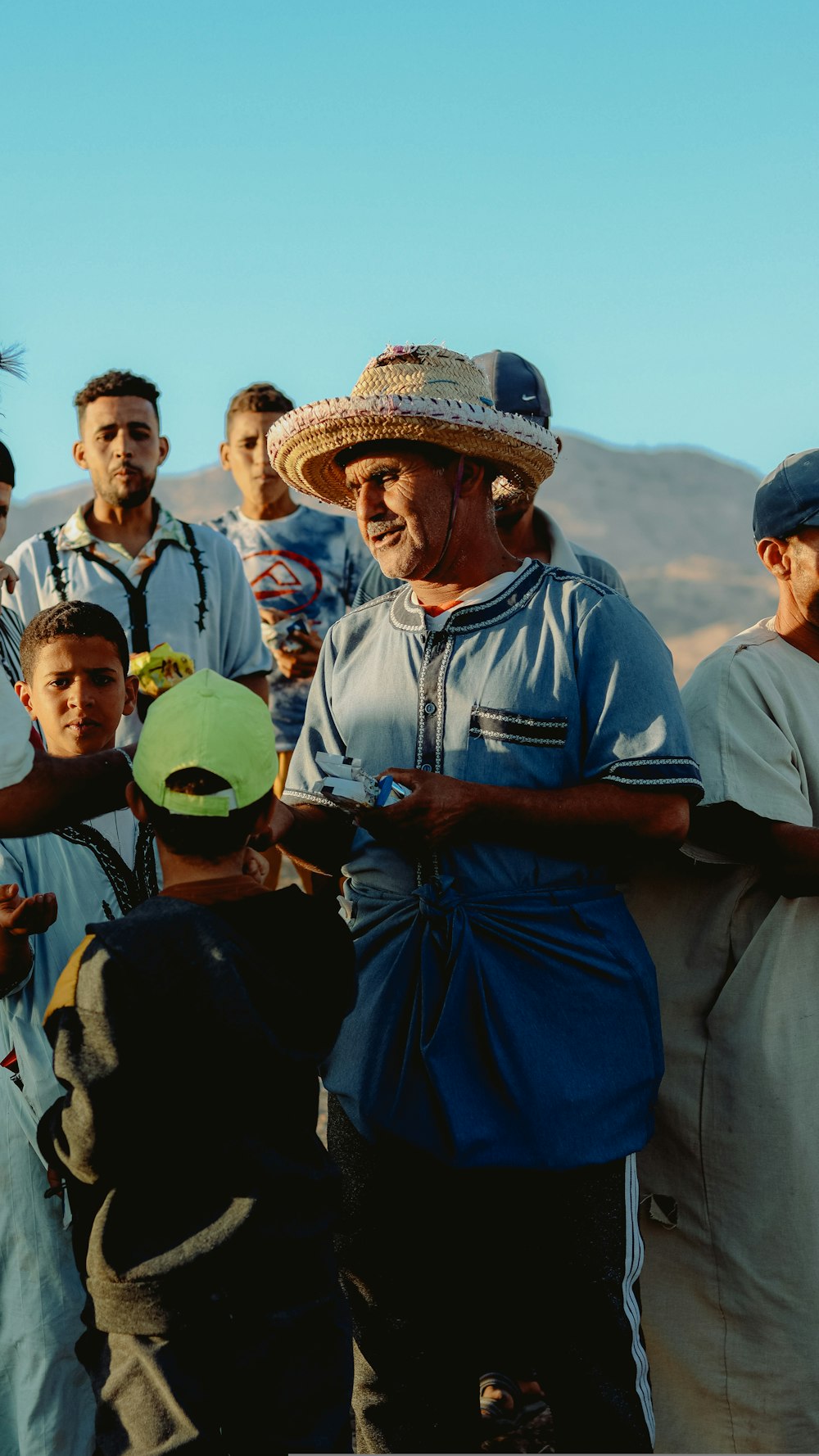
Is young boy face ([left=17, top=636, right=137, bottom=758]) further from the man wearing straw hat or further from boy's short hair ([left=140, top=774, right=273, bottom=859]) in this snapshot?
boy's short hair ([left=140, top=774, right=273, bottom=859])

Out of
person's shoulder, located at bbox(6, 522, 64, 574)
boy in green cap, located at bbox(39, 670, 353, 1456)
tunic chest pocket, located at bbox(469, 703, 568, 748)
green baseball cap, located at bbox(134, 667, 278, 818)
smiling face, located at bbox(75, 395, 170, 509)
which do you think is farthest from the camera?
smiling face, located at bbox(75, 395, 170, 509)

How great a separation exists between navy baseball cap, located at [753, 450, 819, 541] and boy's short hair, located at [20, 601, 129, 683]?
59.8 inches

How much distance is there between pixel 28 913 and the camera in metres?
2.40

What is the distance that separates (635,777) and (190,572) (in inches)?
101

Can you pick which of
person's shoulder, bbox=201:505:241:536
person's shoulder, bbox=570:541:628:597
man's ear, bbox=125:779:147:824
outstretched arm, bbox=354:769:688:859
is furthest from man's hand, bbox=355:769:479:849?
person's shoulder, bbox=201:505:241:536

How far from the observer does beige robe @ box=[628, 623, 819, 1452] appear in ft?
9.59

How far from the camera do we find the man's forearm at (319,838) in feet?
9.48

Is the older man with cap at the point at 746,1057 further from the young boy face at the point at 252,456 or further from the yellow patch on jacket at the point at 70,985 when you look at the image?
the young boy face at the point at 252,456

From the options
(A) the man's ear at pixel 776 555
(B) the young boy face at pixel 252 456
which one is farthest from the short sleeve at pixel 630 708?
(B) the young boy face at pixel 252 456

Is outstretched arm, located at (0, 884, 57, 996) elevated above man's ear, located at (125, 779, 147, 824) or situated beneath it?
situated beneath

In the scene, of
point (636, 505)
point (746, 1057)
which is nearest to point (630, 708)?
point (746, 1057)

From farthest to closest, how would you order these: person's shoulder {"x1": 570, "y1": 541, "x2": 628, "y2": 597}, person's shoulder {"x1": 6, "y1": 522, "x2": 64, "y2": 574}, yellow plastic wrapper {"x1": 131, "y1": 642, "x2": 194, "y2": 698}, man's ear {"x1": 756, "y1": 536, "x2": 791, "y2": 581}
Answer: person's shoulder {"x1": 6, "y1": 522, "x2": 64, "y2": 574}, person's shoulder {"x1": 570, "y1": 541, "x2": 628, "y2": 597}, yellow plastic wrapper {"x1": 131, "y1": 642, "x2": 194, "y2": 698}, man's ear {"x1": 756, "y1": 536, "x2": 791, "y2": 581}

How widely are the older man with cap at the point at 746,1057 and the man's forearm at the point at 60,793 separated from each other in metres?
1.26

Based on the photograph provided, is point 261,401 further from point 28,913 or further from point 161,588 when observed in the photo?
point 28,913
